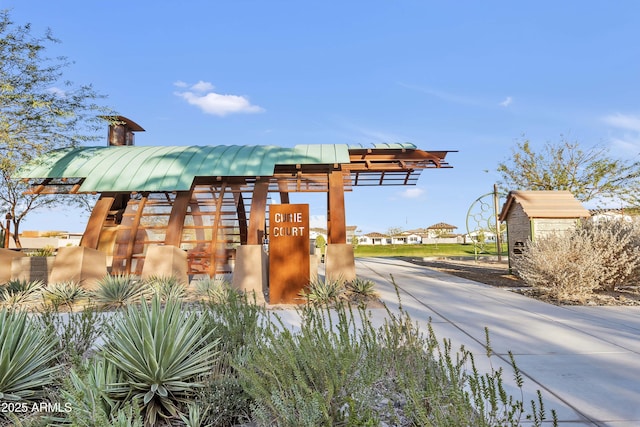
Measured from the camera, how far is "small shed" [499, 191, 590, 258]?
14.0 meters

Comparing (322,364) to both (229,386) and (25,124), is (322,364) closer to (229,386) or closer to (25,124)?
(229,386)

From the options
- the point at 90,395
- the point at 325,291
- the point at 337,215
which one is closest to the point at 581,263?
the point at 337,215

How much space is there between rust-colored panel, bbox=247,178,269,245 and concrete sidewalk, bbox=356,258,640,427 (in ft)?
13.0

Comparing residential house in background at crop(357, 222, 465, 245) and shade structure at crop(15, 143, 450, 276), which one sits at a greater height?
shade structure at crop(15, 143, 450, 276)

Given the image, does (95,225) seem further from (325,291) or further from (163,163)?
(325,291)

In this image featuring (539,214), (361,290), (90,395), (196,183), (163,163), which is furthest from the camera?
(539,214)

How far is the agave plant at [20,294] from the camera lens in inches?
336

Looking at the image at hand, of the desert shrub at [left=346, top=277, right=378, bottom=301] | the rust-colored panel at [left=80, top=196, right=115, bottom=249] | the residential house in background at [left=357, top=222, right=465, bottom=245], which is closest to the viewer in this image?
the desert shrub at [left=346, top=277, right=378, bottom=301]

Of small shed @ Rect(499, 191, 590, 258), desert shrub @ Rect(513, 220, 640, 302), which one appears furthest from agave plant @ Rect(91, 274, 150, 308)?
small shed @ Rect(499, 191, 590, 258)

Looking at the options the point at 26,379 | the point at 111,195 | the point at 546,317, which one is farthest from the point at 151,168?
the point at 546,317

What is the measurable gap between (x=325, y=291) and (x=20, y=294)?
7.09 m

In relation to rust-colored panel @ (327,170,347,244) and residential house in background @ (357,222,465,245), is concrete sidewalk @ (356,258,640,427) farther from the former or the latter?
residential house in background @ (357,222,465,245)

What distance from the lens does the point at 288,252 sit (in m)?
9.70

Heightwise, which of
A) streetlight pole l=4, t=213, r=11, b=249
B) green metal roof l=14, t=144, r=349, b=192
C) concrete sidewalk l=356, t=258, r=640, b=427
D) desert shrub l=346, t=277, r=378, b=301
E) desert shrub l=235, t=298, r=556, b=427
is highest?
green metal roof l=14, t=144, r=349, b=192
